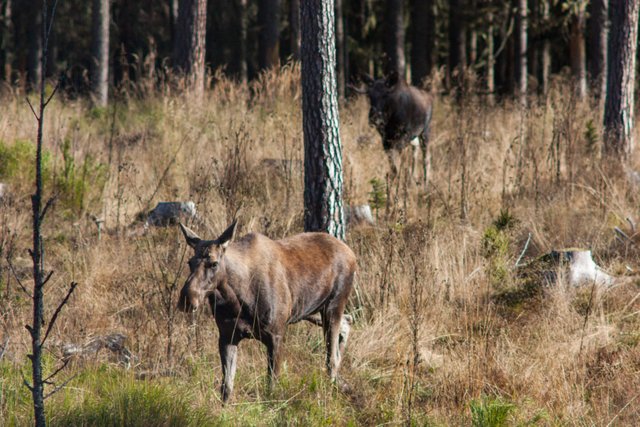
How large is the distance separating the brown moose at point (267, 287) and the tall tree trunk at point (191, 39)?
10159 mm

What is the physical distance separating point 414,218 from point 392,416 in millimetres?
4498

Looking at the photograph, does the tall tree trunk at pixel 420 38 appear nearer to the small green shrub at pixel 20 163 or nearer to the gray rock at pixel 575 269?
the small green shrub at pixel 20 163

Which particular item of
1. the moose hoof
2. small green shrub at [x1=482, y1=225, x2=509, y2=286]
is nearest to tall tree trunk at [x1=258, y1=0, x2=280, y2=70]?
small green shrub at [x1=482, y1=225, x2=509, y2=286]

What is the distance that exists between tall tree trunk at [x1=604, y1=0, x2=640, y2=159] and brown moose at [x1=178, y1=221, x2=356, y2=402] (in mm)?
6980

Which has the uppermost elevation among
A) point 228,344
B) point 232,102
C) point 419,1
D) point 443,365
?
point 419,1

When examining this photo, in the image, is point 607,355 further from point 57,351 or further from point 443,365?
point 57,351

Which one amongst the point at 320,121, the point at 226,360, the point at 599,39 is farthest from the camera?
the point at 599,39

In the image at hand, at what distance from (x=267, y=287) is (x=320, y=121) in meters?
2.35

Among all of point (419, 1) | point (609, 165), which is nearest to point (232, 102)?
point (609, 165)

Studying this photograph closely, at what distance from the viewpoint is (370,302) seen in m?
7.11

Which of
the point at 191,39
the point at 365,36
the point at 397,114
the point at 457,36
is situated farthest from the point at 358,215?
the point at 365,36

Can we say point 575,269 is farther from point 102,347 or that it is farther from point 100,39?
point 100,39

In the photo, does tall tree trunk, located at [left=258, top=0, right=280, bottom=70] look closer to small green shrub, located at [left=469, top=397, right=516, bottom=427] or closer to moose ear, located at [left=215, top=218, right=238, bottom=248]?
moose ear, located at [left=215, top=218, right=238, bottom=248]

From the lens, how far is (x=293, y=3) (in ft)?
79.2
